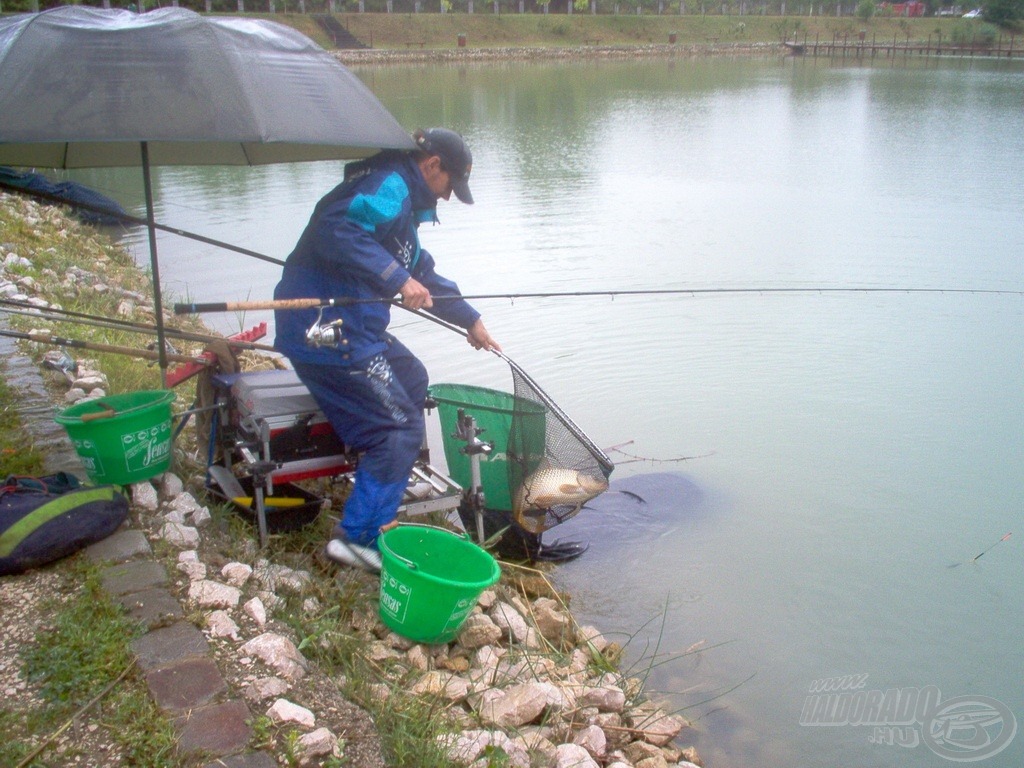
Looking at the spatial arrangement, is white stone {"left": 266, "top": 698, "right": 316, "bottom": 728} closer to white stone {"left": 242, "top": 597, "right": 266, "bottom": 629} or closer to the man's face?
white stone {"left": 242, "top": 597, "right": 266, "bottom": 629}

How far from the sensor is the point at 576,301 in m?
9.14

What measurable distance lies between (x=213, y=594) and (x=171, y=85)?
157 cm

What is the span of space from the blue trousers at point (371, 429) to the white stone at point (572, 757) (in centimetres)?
99

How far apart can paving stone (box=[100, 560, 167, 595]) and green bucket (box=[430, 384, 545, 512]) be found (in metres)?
1.42

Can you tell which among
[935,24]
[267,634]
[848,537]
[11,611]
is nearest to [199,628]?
[267,634]

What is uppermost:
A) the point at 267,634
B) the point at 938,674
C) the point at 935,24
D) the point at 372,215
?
the point at 935,24

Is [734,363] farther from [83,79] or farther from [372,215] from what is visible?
[83,79]

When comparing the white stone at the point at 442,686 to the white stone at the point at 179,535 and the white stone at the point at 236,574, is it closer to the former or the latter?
the white stone at the point at 236,574

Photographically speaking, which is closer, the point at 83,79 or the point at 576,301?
the point at 83,79

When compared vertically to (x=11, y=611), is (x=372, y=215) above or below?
above

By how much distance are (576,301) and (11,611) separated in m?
6.84

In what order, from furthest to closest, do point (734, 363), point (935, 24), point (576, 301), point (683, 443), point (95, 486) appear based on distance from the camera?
point (935, 24) < point (576, 301) < point (734, 363) < point (683, 443) < point (95, 486)

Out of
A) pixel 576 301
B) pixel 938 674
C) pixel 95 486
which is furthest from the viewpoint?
pixel 576 301

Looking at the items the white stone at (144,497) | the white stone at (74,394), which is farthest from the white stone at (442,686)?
the white stone at (74,394)
